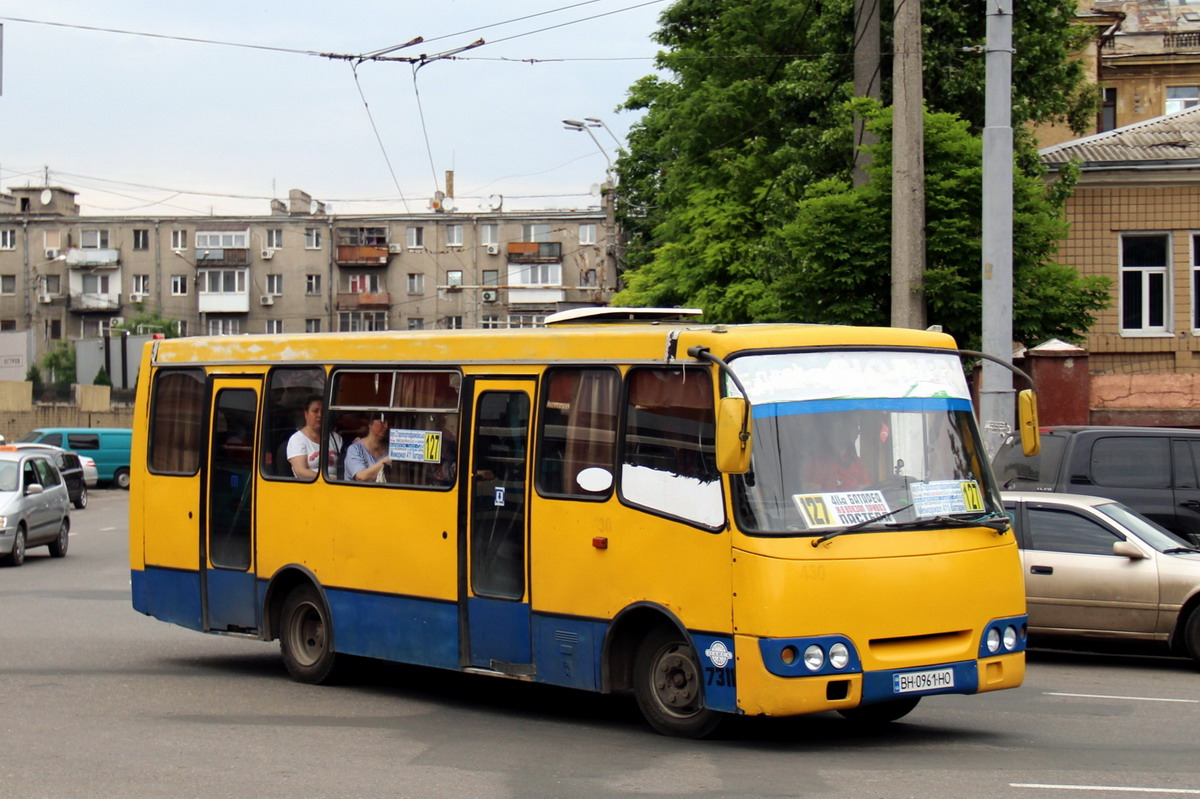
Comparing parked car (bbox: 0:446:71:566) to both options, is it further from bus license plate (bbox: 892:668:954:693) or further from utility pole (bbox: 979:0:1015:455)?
bus license plate (bbox: 892:668:954:693)

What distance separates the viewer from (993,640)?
8.95 meters

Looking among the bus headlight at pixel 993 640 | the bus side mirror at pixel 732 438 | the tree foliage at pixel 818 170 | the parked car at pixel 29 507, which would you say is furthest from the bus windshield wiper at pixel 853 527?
the parked car at pixel 29 507

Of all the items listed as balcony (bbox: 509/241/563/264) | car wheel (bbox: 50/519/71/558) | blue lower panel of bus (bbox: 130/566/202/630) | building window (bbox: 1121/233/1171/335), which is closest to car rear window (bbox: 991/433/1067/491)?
blue lower panel of bus (bbox: 130/566/202/630)

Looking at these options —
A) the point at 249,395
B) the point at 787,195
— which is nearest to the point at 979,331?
the point at 787,195

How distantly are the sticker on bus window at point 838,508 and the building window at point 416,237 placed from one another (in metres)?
84.2

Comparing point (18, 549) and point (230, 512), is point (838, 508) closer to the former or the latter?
point (230, 512)

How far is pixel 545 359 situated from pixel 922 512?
2.60m

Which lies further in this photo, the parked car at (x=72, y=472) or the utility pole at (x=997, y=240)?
the parked car at (x=72, y=472)

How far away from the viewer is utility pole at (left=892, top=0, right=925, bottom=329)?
17.6 m

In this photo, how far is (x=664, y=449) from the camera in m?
9.17

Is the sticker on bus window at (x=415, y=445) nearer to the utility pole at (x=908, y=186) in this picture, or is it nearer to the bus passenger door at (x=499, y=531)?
the bus passenger door at (x=499, y=531)

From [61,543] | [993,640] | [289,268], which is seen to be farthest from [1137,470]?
[289,268]

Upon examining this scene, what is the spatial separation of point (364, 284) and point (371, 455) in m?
81.0

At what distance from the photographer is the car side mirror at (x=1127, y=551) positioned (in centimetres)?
1305
